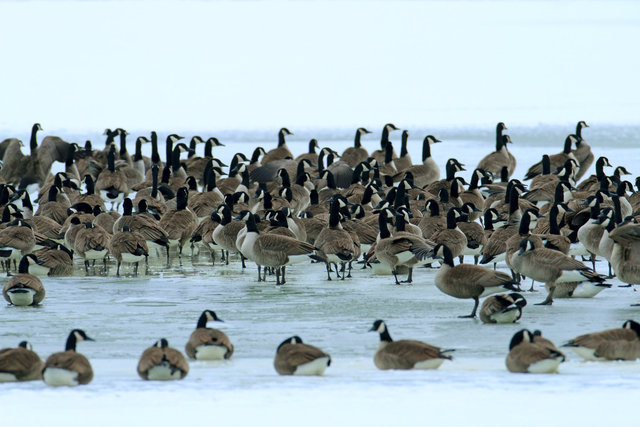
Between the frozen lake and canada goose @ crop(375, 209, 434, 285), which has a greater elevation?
canada goose @ crop(375, 209, 434, 285)

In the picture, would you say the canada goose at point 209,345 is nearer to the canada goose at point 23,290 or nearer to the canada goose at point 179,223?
the canada goose at point 23,290

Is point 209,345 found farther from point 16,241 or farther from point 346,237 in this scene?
point 16,241

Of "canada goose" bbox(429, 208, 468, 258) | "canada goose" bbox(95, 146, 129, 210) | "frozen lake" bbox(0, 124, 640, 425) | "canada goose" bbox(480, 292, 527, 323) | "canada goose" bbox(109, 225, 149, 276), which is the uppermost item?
"canada goose" bbox(95, 146, 129, 210)

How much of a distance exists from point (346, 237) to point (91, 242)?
123 inches

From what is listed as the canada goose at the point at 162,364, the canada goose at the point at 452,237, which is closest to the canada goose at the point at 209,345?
the canada goose at the point at 162,364

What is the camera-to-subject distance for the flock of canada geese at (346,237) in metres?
7.55

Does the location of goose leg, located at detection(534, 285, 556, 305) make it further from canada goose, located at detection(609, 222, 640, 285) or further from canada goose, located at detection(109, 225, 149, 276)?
canada goose, located at detection(109, 225, 149, 276)

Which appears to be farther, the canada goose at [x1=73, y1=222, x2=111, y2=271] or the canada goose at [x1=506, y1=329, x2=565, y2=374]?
the canada goose at [x1=73, y1=222, x2=111, y2=271]

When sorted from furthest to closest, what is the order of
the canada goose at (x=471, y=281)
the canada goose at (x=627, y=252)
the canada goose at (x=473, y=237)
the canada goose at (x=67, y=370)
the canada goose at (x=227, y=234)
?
the canada goose at (x=227, y=234)
the canada goose at (x=473, y=237)
the canada goose at (x=627, y=252)
the canada goose at (x=471, y=281)
the canada goose at (x=67, y=370)

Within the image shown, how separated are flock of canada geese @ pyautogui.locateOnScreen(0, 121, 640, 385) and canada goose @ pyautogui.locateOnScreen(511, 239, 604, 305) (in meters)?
0.01

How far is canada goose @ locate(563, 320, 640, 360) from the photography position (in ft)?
25.0

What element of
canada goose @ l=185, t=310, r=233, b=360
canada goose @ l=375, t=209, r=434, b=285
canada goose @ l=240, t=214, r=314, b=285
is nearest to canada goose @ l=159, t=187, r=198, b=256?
canada goose @ l=240, t=214, r=314, b=285

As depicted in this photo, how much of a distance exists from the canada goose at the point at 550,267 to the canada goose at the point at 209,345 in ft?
11.9

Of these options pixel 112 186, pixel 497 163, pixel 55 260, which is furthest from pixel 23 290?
pixel 497 163
